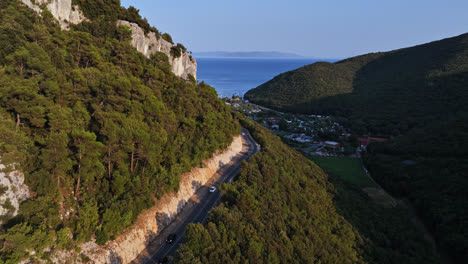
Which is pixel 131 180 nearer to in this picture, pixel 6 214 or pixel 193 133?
pixel 6 214

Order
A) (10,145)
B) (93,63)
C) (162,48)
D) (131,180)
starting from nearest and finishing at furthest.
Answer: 1. (10,145)
2. (131,180)
3. (93,63)
4. (162,48)

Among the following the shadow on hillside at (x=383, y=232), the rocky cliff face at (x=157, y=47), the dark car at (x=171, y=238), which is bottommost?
the shadow on hillside at (x=383, y=232)

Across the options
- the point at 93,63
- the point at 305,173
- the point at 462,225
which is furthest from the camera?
the point at 305,173

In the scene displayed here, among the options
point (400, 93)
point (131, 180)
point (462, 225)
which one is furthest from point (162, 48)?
point (400, 93)

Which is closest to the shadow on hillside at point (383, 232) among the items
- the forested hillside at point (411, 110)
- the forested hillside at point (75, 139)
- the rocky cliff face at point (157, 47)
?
the forested hillside at point (411, 110)

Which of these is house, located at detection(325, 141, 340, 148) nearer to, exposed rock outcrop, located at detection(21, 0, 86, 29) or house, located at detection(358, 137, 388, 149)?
house, located at detection(358, 137, 388, 149)

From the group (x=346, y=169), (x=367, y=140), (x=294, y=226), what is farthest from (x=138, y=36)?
(x=367, y=140)

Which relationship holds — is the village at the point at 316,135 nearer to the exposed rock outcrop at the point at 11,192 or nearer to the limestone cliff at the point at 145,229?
the limestone cliff at the point at 145,229

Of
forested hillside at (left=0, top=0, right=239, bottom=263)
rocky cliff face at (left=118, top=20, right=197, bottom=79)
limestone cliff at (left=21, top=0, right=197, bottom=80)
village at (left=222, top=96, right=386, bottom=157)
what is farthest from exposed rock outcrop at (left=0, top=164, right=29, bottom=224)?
village at (left=222, top=96, right=386, bottom=157)
